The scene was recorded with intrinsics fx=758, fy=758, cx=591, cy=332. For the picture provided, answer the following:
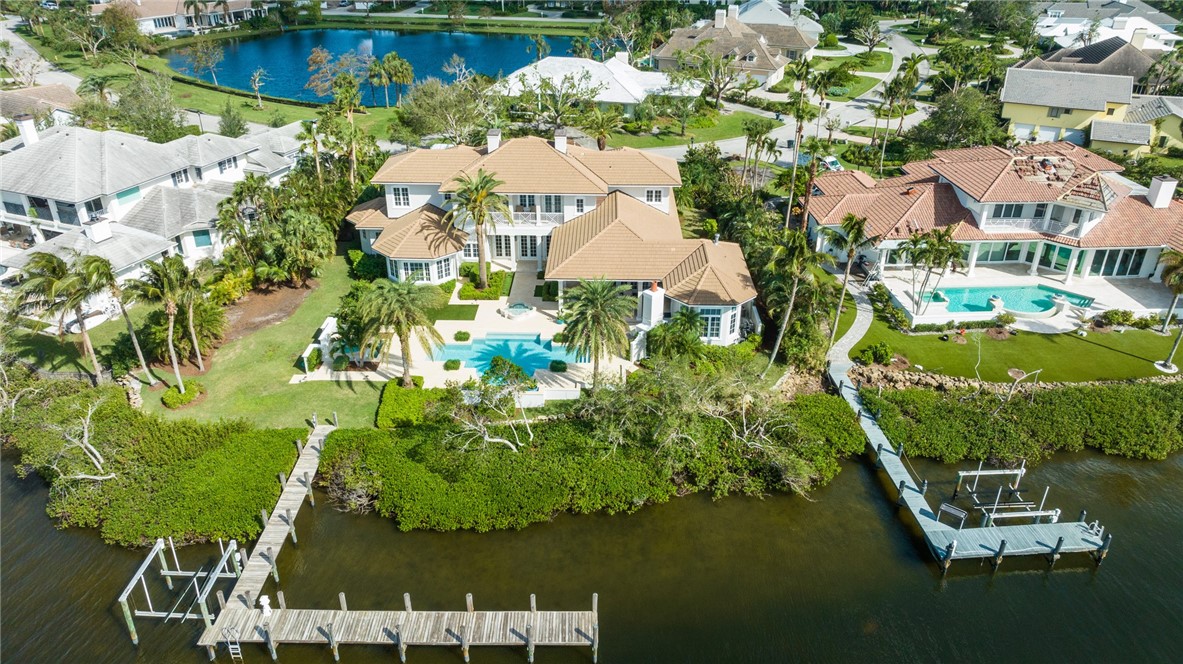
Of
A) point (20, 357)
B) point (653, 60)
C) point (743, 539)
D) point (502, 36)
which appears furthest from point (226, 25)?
point (743, 539)

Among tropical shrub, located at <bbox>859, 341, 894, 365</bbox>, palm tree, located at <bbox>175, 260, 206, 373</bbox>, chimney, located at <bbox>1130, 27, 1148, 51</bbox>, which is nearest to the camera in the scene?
palm tree, located at <bbox>175, 260, 206, 373</bbox>

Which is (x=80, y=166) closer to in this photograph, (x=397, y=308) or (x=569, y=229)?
(x=397, y=308)

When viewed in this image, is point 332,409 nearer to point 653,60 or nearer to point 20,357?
point 20,357

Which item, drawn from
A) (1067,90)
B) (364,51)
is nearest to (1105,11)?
(1067,90)

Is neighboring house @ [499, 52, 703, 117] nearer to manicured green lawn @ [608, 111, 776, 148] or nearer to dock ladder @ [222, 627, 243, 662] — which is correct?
manicured green lawn @ [608, 111, 776, 148]

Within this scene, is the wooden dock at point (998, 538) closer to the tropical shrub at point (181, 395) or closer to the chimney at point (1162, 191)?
the chimney at point (1162, 191)

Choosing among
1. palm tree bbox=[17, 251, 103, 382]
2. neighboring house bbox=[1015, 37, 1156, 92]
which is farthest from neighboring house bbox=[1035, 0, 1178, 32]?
palm tree bbox=[17, 251, 103, 382]
